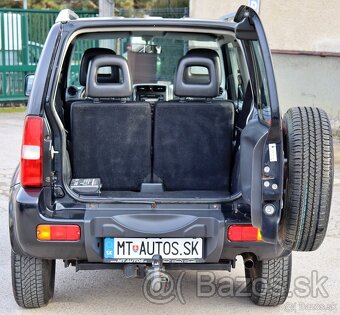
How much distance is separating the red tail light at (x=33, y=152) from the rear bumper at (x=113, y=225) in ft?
0.24

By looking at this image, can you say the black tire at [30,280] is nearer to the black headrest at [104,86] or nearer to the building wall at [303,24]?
the black headrest at [104,86]

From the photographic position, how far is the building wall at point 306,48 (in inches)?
435

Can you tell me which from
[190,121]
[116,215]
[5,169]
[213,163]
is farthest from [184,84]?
[5,169]

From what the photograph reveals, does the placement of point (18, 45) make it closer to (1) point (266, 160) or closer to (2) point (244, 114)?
(2) point (244, 114)

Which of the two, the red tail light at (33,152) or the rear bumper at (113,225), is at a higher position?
the red tail light at (33,152)

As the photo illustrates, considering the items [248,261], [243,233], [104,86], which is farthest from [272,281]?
[104,86]

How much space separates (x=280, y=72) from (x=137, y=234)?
344 inches

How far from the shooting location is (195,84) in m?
4.31

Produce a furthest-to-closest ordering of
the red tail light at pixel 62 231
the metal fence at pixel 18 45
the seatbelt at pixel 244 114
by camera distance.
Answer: the metal fence at pixel 18 45 < the seatbelt at pixel 244 114 < the red tail light at pixel 62 231

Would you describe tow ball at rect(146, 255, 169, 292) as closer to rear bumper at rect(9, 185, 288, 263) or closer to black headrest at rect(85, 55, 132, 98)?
rear bumper at rect(9, 185, 288, 263)

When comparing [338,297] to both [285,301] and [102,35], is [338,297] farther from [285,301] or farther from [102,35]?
[102,35]

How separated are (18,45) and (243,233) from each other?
37.7 feet

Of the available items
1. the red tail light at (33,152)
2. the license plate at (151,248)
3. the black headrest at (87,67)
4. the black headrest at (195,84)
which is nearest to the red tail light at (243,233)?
the license plate at (151,248)

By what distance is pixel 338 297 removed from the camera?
4.45 meters
